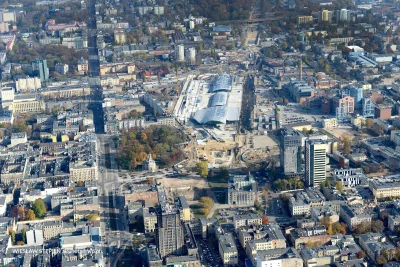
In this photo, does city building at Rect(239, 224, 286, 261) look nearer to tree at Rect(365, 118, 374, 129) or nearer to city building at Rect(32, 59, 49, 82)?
tree at Rect(365, 118, 374, 129)

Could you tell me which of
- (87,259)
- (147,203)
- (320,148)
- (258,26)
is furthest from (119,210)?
(258,26)

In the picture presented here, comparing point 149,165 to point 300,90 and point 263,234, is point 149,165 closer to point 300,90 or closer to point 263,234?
point 263,234

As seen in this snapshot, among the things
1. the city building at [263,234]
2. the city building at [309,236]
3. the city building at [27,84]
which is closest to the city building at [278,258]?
the city building at [263,234]

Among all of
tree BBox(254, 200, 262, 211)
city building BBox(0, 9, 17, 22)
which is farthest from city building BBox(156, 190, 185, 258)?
city building BBox(0, 9, 17, 22)

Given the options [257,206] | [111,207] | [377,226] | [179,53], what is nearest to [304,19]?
[179,53]

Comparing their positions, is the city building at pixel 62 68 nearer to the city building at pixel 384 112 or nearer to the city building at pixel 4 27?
the city building at pixel 4 27
